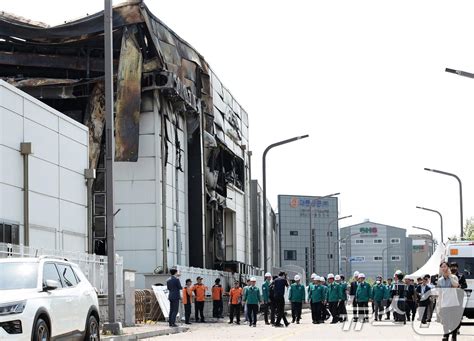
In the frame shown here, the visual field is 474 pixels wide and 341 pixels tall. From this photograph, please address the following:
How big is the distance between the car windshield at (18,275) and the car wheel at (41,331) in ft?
2.13

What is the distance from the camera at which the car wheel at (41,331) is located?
14.8 m

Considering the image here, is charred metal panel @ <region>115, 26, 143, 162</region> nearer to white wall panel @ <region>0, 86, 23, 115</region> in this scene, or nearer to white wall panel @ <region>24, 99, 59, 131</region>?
white wall panel @ <region>24, 99, 59, 131</region>

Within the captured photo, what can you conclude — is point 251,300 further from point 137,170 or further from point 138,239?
point 137,170

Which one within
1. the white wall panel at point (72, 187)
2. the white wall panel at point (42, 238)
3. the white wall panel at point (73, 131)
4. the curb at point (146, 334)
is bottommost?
the curb at point (146, 334)

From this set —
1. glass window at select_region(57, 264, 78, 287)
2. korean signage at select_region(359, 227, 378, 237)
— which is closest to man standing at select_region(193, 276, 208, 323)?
glass window at select_region(57, 264, 78, 287)

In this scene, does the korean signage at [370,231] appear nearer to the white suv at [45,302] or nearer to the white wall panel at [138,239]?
the white wall panel at [138,239]

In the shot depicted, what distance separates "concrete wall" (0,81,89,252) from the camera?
93.0 ft

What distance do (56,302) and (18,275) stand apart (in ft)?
2.43

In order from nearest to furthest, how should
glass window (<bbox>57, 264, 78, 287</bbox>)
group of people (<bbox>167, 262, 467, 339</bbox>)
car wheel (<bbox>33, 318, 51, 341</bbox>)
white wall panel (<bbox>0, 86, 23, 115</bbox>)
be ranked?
car wheel (<bbox>33, 318, 51, 341</bbox>) → glass window (<bbox>57, 264, 78, 287</bbox>) → white wall panel (<bbox>0, 86, 23, 115</bbox>) → group of people (<bbox>167, 262, 467, 339</bbox>)

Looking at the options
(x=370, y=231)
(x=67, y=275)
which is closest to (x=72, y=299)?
(x=67, y=275)

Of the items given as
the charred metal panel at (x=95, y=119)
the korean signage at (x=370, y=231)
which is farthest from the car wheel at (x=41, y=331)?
the korean signage at (x=370, y=231)

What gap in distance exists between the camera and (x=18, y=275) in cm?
1571

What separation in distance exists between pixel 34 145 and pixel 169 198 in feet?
53.0

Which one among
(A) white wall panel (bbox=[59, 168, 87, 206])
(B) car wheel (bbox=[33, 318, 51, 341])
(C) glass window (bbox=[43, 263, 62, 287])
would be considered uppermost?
(A) white wall panel (bbox=[59, 168, 87, 206])
